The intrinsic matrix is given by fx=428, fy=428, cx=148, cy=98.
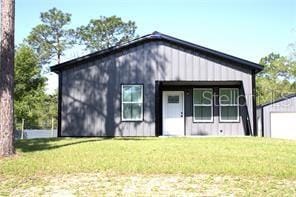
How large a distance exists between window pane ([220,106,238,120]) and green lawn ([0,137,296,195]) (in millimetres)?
6951

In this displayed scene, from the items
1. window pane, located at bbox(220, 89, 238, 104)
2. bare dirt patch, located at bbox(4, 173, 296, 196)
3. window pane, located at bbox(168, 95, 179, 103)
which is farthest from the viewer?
window pane, located at bbox(168, 95, 179, 103)

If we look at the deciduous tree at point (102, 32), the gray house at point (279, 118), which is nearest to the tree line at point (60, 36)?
the deciduous tree at point (102, 32)

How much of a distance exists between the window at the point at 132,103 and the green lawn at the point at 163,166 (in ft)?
19.7

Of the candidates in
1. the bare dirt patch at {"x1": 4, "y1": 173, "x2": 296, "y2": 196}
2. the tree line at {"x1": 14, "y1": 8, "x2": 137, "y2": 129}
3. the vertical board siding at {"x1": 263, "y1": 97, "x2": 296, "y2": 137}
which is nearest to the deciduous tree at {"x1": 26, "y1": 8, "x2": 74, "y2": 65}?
the tree line at {"x1": 14, "y1": 8, "x2": 137, "y2": 129}

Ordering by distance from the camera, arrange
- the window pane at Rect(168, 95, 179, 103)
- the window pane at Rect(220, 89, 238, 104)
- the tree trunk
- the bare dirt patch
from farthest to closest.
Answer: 1. the window pane at Rect(168, 95, 179, 103)
2. the window pane at Rect(220, 89, 238, 104)
3. the tree trunk
4. the bare dirt patch

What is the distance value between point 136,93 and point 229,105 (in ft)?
14.2

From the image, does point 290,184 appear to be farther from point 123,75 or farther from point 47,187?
point 123,75

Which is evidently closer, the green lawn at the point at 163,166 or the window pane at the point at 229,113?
the green lawn at the point at 163,166

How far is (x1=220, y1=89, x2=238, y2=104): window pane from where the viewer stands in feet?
63.6

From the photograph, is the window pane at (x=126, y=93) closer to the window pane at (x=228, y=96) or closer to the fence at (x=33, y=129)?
the window pane at (x=228, y=96)

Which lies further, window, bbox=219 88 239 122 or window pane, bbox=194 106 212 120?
window pane, bbox=194 106 212 120

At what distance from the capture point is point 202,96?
19625 millimetres

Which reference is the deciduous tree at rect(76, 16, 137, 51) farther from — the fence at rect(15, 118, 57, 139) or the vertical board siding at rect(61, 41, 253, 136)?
the vertical board siding at rect(61, 41, 253, 136)

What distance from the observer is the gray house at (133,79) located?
18297 mm
